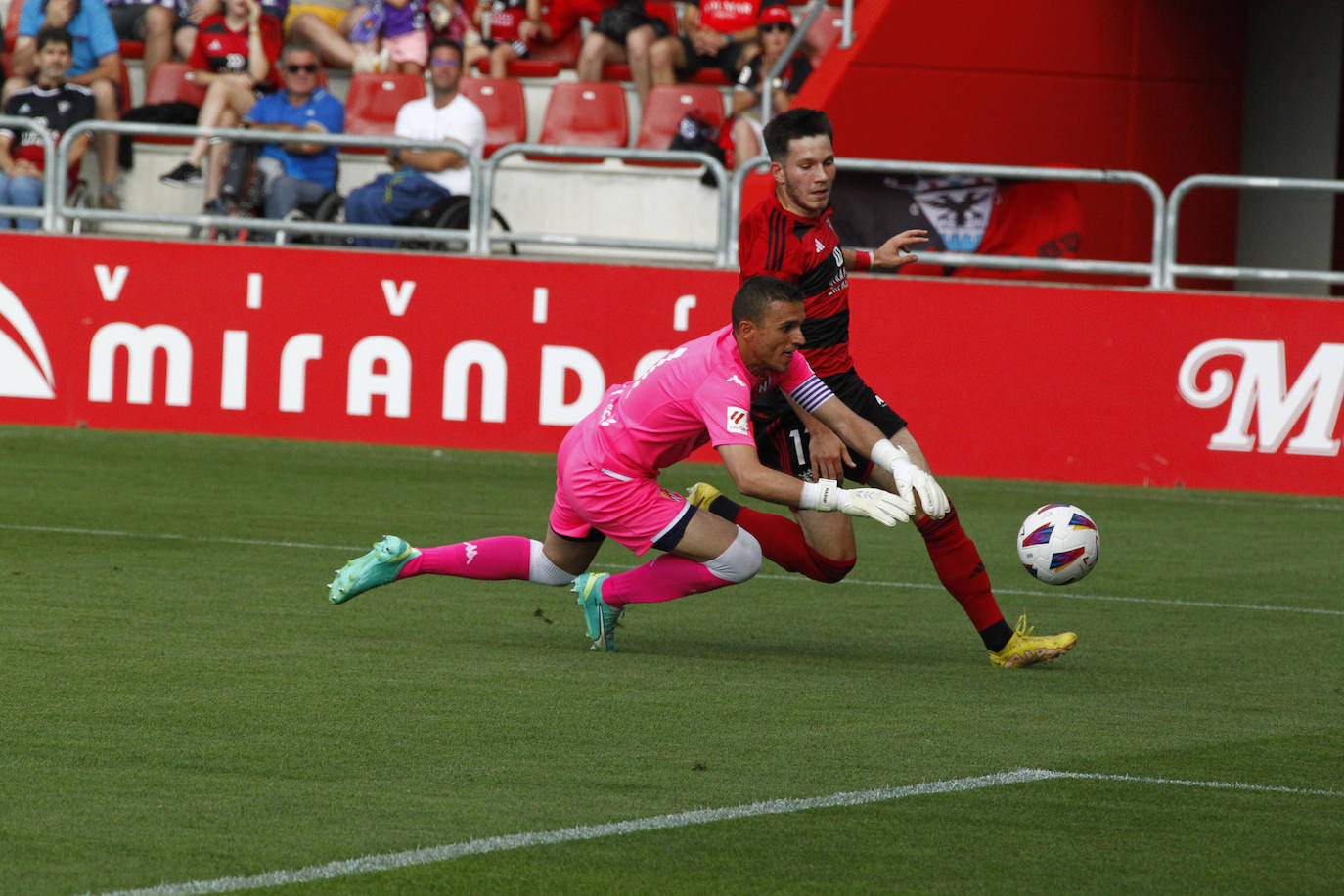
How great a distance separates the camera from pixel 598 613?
24.5 feet

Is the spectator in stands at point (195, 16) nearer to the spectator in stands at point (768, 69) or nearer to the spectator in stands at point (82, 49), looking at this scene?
the spectator in stands at point (82, 49)

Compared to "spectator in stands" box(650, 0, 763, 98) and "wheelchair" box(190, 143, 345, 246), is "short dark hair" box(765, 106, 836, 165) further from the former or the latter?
"spectator in stands" box(650, 0, 763, 98)

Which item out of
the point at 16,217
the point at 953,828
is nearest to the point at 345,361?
the point at 16,217

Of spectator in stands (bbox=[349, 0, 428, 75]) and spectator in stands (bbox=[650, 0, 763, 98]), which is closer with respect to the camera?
spectator in stands (bbox=[650, 0, 763, 98])

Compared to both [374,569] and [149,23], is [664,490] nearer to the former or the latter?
[374,569]

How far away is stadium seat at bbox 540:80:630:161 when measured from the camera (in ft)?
57.5

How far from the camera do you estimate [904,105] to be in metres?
16.6

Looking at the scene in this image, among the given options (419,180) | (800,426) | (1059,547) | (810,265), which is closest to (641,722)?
(800,426)

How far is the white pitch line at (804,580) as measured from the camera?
9258 mm

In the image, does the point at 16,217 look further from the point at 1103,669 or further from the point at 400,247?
the point at 1103,669

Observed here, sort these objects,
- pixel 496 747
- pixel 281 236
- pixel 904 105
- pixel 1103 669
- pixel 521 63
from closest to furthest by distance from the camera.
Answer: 1. pixel 496 747
2. pixel 1103 669
3. pixel 281 236
4. pixel 904 105
5. pixel 521 63

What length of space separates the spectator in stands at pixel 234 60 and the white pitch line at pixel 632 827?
1292 centimetres

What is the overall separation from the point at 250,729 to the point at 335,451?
27.6 ft

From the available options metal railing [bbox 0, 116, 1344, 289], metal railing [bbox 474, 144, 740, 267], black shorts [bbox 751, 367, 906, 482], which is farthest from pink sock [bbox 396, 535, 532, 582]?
metal railing [bbox 474, 144, 740, 267]
